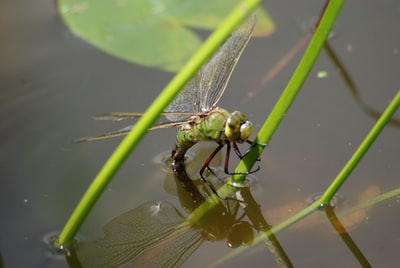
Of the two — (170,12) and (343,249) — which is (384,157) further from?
(170,12)

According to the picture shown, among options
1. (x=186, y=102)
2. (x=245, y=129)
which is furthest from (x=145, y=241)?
(x=186, y=102)

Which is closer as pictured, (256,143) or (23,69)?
(256,143)

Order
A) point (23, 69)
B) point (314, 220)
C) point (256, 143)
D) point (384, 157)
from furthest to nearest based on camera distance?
1. point (23, 69)
2. point (384, 157)
3. point (314, 220)
4. point (256, 143)

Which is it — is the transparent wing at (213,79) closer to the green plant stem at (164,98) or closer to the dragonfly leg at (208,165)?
the dragonfly leg at (208,165)

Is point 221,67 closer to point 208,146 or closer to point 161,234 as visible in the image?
point 208,146

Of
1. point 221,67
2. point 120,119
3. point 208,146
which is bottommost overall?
point 208,146

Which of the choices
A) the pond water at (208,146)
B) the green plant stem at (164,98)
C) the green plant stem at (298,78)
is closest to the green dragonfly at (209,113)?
the pond water at (208,146)

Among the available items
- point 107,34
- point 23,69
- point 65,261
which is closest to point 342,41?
point 107,34
